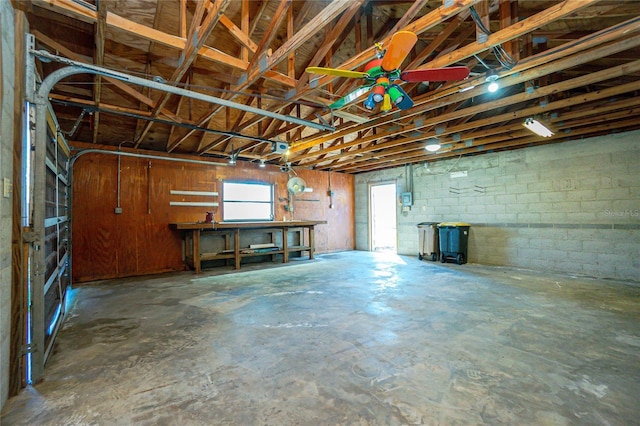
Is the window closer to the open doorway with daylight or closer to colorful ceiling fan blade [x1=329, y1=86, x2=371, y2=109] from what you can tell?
colorful ceiling fan blade [x1=329, y1=86, x2=371, y2=109]

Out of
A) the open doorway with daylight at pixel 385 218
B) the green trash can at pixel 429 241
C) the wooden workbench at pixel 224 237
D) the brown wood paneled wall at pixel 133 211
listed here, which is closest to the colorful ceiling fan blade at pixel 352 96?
the wooden workbench at pixel 224 237

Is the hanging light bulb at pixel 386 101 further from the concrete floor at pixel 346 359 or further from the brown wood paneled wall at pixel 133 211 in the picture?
the brown wood paneled wall at pixel 133 211

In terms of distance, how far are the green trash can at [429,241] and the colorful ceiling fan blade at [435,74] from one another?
5.15m

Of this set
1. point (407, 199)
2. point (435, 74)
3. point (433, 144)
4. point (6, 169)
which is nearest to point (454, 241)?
point (407, 199)

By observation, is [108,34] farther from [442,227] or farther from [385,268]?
[442,227]

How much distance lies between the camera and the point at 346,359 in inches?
89.6

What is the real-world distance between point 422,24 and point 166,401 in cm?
329

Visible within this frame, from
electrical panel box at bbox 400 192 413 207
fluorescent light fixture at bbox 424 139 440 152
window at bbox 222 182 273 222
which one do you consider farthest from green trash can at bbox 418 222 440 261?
window at bbox 222 182 273 222

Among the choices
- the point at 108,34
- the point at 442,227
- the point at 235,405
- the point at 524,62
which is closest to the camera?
the point at 235,405

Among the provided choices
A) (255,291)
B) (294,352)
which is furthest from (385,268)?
(294,352)

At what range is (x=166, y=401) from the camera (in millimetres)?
1795

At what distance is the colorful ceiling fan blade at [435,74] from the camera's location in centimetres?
236

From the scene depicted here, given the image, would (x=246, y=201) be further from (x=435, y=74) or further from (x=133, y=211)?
(x=435, y=74)

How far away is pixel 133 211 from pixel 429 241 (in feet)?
21.7
